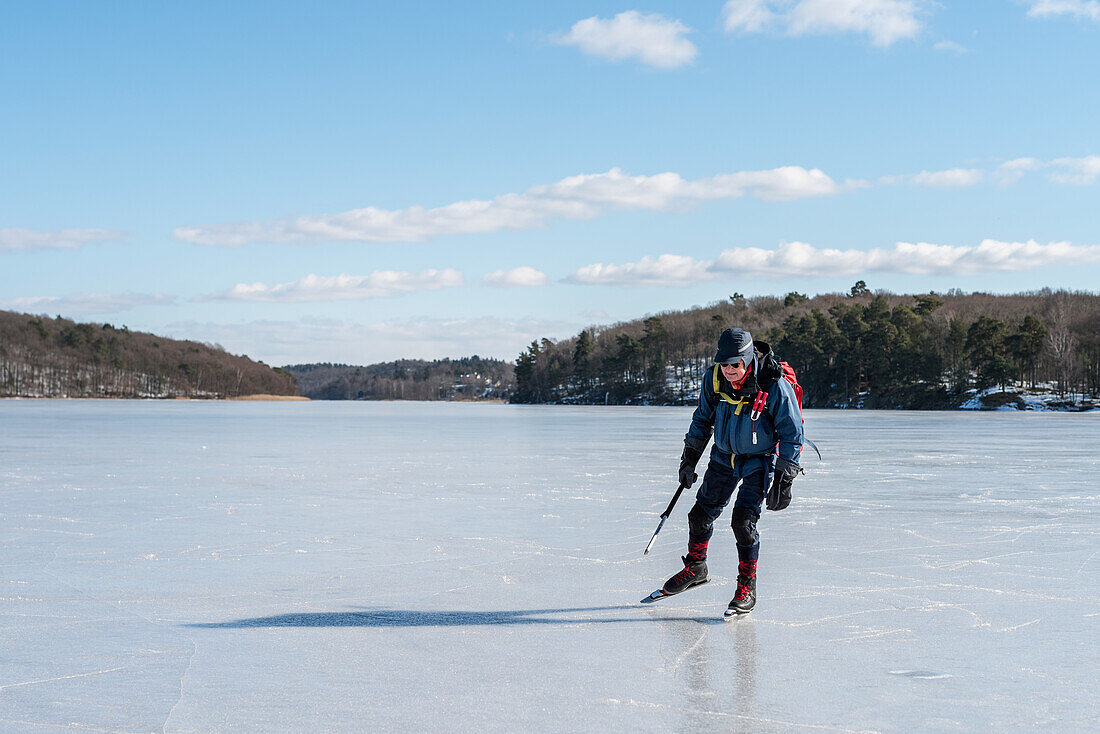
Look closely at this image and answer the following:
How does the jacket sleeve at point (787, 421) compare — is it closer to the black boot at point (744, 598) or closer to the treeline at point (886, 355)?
the black boot at point (744, 598)

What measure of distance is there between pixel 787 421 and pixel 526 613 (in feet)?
6.25

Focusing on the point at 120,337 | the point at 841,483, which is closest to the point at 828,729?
the point at 841,483

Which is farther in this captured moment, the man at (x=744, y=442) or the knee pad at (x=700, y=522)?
the knee pad at (x=700, y=522)

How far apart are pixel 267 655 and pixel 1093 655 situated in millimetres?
3996

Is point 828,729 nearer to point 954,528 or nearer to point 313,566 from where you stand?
point 313,566

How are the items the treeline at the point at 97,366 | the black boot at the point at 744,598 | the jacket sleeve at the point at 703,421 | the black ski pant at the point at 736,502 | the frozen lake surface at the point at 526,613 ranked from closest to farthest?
the frozen lake surface at the point at 526,613
the black boot at the point at 744,598
the black ski pant at the point at 736,502
the jacket sleeve at the point at 703,421
the treeline at the point at 97,366

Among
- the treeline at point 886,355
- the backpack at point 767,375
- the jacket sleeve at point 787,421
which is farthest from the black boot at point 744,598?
the treeline at point 886,355

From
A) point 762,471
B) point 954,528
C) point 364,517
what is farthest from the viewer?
point 364,517

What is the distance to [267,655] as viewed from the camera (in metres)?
4.39

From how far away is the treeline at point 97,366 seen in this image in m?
168

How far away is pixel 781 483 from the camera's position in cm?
528

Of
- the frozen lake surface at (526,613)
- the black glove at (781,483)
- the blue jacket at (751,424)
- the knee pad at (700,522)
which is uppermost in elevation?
the blue jacket at (751,424)

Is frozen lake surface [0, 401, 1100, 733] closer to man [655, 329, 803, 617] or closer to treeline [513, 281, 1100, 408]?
man [655, 329, 803, 617]

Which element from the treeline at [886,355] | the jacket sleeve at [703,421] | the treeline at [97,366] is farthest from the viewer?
the treeline at [97,366]
